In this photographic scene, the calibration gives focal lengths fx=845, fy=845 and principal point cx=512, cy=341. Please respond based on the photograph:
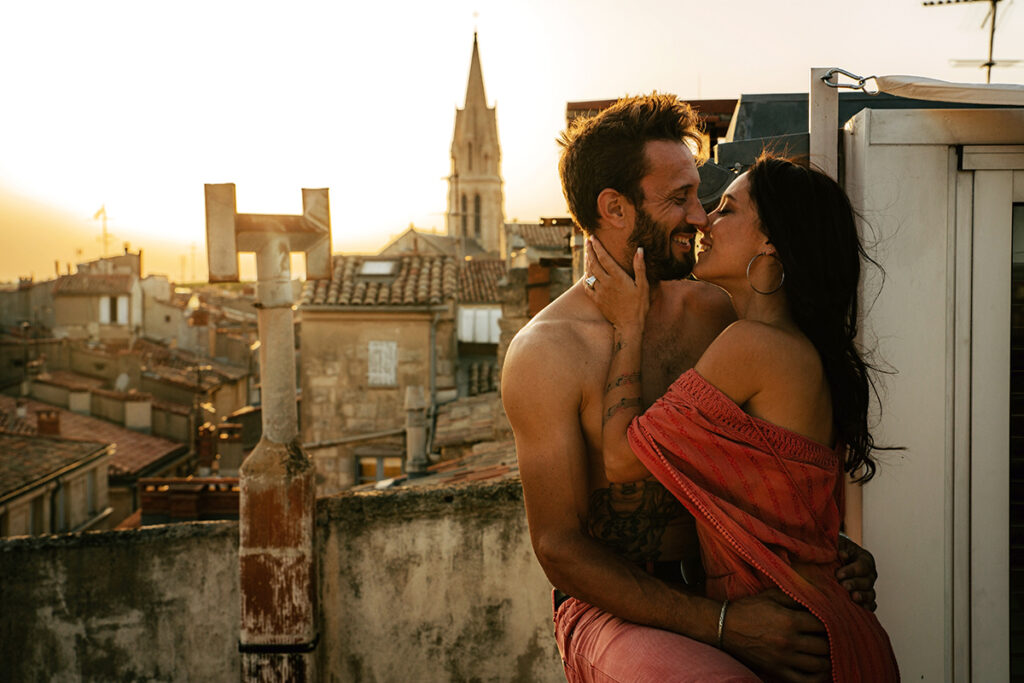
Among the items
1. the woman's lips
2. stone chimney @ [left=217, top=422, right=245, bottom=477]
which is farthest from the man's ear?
stone chimney @ [left=217, top=422, right=245, bottom=477]

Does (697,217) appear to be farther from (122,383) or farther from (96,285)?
(96,285)

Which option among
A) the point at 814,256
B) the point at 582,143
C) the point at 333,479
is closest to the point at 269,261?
the point at 582,143

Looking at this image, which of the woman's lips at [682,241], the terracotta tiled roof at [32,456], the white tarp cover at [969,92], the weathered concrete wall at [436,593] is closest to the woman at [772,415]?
the woman's lips at [682,241]

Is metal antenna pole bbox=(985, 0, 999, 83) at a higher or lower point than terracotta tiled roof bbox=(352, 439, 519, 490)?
higher

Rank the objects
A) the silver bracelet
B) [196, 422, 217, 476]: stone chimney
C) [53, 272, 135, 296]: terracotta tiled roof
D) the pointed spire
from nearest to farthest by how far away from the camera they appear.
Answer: the silver bracelet < [196, 422, 217, 476]: stone chimney < [53, 272, 135, 296]: terracotta tiled roof < the pointed spire

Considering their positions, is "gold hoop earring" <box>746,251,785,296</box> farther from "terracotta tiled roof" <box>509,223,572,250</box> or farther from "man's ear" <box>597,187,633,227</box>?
"terracotta tiled roof" <box>509,223,572,250</box>

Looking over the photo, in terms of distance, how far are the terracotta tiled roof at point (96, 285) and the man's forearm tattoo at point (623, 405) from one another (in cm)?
4544

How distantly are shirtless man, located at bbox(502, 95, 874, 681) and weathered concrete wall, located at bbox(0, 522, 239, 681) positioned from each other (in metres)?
3.22

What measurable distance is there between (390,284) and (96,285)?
30470 mm

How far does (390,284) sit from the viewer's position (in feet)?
62.3

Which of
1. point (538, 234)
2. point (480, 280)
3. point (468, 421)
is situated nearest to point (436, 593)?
point (468, 421)

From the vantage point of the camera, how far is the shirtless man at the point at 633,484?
2258mm

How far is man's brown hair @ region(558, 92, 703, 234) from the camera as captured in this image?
109 inches

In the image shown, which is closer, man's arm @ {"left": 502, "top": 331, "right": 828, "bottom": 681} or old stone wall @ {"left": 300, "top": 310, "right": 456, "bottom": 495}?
man's arm @ {"left": 502, "top": 331, "right": 828, "bottom": 681}
